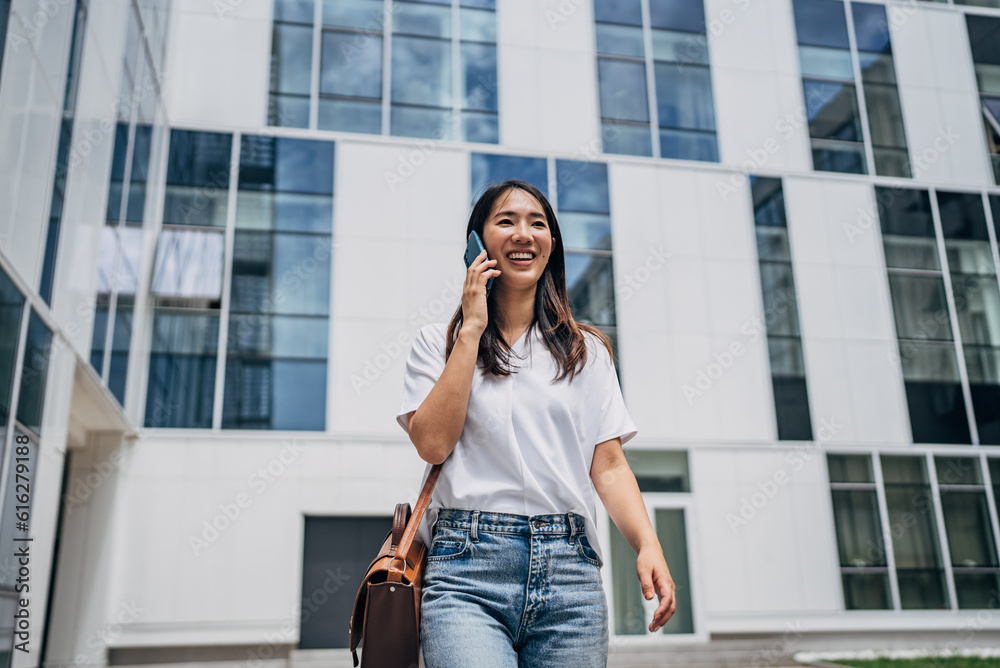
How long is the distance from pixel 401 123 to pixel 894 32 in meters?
7.90

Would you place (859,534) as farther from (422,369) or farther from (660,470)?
(422,369)

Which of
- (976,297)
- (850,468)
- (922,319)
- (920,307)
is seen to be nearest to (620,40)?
(920,307)

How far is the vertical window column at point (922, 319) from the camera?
1170 centimetres

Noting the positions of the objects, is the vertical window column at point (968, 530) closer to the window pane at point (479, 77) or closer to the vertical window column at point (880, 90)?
the vertical window column at point (880, 90)

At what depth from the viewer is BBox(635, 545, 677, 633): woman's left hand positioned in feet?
5.20

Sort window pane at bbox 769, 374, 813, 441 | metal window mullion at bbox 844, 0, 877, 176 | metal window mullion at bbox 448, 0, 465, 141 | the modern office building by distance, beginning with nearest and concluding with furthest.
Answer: the modern office building, window pane at bbox 769, 374, 813, 441, metal window mullion at bbox 448, 0, 465, 141, metal window mullion at bbox 844, 0, 877, 176

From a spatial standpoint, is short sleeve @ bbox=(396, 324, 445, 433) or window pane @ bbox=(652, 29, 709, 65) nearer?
short sleeve @ bbox=(396, 324, 445, 433)

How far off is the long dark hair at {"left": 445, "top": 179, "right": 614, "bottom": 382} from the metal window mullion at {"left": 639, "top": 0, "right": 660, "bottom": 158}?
10.7 meters

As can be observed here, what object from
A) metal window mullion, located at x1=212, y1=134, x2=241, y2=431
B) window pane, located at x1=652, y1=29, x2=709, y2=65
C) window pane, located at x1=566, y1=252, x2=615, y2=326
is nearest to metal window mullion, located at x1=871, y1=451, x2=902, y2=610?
window pane, located at x1=566, y1=252, x2=615, y2=326

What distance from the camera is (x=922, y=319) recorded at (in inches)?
476

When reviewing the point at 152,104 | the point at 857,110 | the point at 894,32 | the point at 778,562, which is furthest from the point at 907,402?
the point at 152,104

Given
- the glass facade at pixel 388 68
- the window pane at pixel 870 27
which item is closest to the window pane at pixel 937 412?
the window pane at pixel 870 27

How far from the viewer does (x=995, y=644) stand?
10930mm

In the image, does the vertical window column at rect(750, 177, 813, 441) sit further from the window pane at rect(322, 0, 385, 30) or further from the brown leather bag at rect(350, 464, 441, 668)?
the brown leather bag at rect(350, 464, 441, 668)
